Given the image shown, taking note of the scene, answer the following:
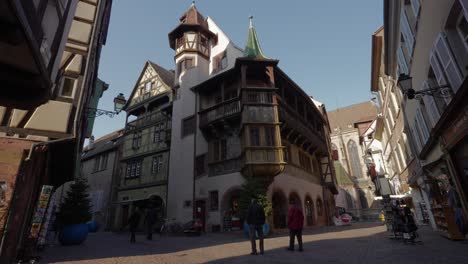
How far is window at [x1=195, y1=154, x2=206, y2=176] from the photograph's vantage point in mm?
17931

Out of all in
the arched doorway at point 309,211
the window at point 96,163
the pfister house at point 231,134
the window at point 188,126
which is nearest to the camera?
the pfister house at point 231,134

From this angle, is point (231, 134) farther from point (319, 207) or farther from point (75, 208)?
point (319, 207)

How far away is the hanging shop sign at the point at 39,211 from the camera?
706cm

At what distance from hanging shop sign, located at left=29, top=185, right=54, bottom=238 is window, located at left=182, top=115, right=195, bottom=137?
11.9 m

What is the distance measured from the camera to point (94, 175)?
92.6ft

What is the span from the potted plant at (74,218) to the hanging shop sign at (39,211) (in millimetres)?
3469

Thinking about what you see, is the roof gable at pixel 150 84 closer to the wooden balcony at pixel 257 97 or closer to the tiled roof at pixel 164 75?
the tiled roof at pixel 164 75

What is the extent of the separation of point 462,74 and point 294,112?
12.5 m

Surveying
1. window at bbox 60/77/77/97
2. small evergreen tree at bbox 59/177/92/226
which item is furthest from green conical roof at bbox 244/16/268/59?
small evergreen tree at bbox 59/177/92/226

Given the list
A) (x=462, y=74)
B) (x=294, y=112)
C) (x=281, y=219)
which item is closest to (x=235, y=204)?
(x=281, y=219)

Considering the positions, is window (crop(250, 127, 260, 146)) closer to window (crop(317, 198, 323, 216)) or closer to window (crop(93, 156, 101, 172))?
window (crop(317, 198, 323, 216))

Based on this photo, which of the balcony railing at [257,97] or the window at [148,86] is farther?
the window at [148,86]

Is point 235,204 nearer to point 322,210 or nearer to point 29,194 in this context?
point 322,210

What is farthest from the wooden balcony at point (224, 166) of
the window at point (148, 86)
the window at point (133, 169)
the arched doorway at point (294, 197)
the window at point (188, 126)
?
the window at point (148, 86)
